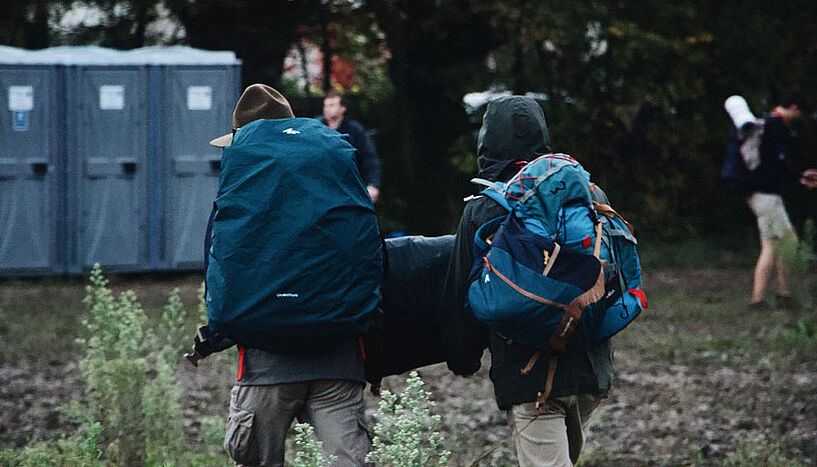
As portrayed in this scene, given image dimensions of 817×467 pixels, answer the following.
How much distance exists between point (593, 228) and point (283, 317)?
1.05 meters

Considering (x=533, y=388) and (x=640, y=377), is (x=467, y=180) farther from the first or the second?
(x=533, y=388)

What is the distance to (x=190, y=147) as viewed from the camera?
12570 millimetres

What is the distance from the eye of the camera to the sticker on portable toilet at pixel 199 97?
1242cm

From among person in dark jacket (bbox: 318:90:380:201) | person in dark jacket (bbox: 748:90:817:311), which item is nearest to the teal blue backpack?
person in dark jacket (bbox: 318:90:380:201)

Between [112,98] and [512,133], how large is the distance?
9575 mm

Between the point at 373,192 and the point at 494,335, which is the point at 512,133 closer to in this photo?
the point at 494,335

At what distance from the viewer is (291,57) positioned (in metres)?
16.1

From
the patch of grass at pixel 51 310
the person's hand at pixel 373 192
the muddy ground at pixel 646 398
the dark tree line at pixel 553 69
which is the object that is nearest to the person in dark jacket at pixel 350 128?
the person's hand at pixel 373 192

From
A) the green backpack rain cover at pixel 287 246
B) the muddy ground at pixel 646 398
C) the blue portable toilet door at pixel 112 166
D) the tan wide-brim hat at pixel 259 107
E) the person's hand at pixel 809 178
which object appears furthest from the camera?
the blue portable toilet door at pixel 112 166

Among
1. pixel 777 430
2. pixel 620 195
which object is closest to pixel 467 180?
pixel 620 195

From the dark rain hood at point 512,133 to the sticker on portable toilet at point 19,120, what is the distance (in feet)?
32.0

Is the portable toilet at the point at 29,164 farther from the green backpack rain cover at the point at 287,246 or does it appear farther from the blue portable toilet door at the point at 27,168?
the green backpack rain cover at the point at 287,246

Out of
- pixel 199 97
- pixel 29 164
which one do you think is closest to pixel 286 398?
pixel 199 97

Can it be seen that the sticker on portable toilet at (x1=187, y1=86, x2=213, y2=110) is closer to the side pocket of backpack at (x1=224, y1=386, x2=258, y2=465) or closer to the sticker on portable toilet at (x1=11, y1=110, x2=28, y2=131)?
the sticker on portable toilet at (x1=11, y1=110, x2=28, y2=131)
